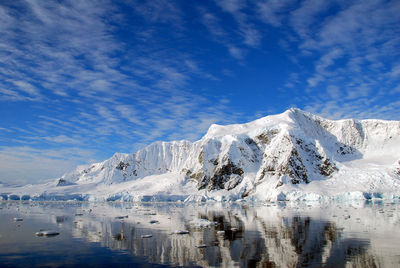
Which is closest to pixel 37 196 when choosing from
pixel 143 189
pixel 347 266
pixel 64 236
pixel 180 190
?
pixel 143 189

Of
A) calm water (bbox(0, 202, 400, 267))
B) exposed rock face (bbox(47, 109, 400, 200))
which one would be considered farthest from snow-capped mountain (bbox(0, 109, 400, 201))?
calm water (bbox(0, 202, 400, 267))

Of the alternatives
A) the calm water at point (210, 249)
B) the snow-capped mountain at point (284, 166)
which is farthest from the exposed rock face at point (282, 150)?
the calm water at point (210, 249)

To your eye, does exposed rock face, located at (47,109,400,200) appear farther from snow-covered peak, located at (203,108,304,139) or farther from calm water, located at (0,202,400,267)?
calm water, located at (0,202,400,267)

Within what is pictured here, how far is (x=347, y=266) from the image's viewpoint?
52.3 feet

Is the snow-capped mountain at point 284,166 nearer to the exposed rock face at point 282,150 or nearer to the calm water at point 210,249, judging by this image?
the exposed rock face at point 282,150

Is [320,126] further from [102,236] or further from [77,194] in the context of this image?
[102,236]

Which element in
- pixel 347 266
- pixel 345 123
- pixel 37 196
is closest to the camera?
pixel 347 266

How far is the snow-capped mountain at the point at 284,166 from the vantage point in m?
121

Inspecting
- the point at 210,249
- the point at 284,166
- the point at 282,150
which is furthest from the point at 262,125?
the point at 210,249

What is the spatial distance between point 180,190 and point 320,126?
9526 cm

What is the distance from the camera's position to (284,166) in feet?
454

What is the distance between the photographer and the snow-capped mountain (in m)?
121

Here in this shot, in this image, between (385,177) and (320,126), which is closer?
(385,177)

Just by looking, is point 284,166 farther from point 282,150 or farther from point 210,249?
point 210,249
